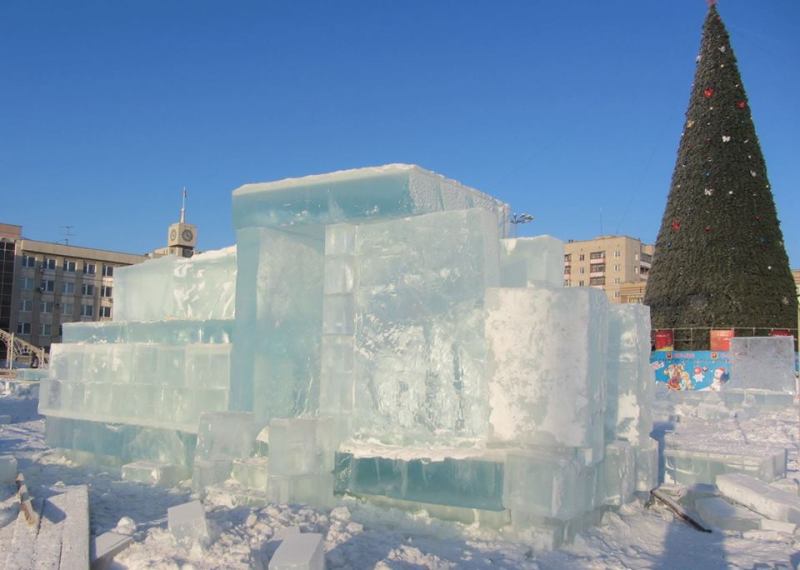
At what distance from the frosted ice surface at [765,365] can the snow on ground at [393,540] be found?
330 inches

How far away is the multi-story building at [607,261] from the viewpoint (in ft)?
206

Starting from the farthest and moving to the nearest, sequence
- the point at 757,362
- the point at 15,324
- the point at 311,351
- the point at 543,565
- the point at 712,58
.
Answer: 1. the point at 15,324
2. the point at 712,58
3. the point at 757,362
4. the point at 311,351
5. the point at 543,565

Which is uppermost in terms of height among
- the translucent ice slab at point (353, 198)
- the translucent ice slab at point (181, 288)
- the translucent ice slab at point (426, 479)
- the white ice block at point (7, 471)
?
the translucent ice slab at point (353, 198)

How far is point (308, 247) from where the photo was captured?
6590 millimetres

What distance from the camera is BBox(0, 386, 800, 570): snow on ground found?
4.14 metres

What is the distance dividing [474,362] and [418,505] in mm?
1163

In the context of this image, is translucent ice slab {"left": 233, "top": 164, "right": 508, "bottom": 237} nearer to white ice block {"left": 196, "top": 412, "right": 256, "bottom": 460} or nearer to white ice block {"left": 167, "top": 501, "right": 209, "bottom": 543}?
white ice block {"left": 196, "top": 412, "right": 256, "bottom": 460}

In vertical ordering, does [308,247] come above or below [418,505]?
above

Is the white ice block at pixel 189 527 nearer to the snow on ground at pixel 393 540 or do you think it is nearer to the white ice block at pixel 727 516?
the snow on ground at pixel 393 540

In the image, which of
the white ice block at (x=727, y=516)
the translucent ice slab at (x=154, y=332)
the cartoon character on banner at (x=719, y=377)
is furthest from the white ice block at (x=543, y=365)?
the cartoon character on banner at (x=719, y=377)

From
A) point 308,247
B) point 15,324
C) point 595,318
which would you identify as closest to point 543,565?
point 595,318

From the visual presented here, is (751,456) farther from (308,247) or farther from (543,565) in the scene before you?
(308,247)

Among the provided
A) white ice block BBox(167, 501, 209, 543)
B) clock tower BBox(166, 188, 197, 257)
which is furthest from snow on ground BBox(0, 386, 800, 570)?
clock tower BBox(166, 188, 197, 257)

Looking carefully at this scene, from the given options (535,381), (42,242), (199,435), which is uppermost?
(42,242)
